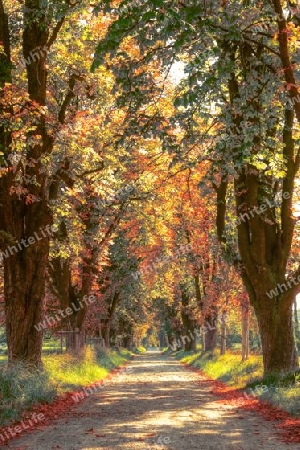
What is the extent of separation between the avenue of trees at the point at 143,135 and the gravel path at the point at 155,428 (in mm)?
3335

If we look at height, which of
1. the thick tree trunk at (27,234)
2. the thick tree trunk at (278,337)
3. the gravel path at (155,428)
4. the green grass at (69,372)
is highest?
the thick tree trunk at (27,234)

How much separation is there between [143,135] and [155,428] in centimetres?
595

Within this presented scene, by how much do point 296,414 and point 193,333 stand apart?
45347mm

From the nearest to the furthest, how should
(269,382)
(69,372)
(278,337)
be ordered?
(269,382)
(278,337)
(69,372)

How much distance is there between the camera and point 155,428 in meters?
10.4

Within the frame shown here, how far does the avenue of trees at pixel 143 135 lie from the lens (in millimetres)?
10812

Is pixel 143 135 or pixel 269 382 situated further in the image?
pixel 269 382

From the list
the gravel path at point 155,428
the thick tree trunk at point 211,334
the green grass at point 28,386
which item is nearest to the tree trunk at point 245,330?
the green grass at point 28,386

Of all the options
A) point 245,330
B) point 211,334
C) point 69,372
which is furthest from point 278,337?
point 211,334

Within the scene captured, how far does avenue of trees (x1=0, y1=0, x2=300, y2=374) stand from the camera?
10.8m

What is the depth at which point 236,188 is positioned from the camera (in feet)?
56.9

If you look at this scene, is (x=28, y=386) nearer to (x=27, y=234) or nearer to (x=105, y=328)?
(x=27, y=234)

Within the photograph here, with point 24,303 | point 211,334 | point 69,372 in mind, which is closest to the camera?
point 24,303

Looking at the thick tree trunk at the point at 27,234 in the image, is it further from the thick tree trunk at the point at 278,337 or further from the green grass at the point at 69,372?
the thick tree trunk at the point at 278,337
